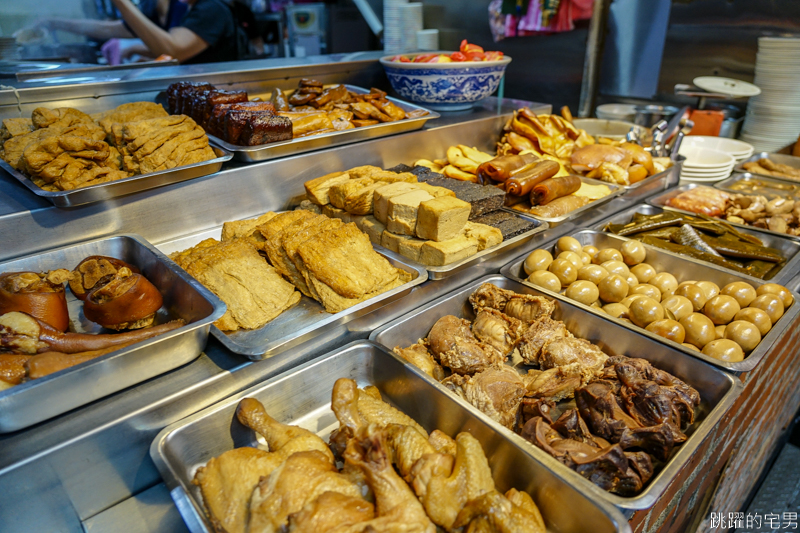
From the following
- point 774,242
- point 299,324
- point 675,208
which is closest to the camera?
point 299,324

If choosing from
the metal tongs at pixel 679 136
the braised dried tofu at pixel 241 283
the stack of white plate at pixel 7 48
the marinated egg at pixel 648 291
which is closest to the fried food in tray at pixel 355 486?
the braised dried tofu at pixel 241 283

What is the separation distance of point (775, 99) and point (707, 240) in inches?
122

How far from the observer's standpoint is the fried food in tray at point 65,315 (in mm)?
1357

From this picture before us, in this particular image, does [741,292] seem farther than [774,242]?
No

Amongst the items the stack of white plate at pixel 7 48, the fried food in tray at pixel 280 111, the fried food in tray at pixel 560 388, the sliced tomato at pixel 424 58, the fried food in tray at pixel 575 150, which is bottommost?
the fried food in tray at pixel 560 388

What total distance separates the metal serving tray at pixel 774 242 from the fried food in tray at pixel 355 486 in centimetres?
204

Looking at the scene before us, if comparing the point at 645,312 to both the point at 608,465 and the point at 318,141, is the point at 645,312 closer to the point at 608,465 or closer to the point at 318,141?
the point at 608,465

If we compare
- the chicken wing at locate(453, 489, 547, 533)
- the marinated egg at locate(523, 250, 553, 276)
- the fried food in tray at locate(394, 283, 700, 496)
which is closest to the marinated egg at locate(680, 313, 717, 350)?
the fried food in tray at locate(394, 283, 700, 496)

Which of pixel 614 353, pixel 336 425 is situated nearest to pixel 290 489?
pixel 336 425

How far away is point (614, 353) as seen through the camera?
2.06 metres

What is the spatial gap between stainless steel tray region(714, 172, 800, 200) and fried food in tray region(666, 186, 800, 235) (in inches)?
10.1

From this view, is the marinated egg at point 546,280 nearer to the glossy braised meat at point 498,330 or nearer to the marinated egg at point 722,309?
the glossy braised meat at point 498,330

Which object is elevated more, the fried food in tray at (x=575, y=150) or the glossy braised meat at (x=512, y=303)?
the fried food in tray at (x=575, y=150)

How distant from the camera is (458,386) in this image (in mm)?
1783
